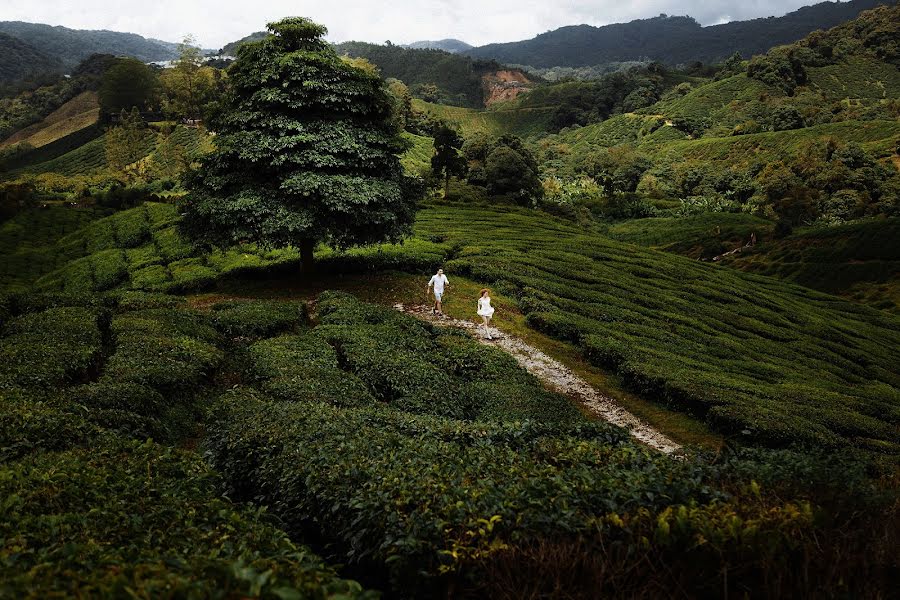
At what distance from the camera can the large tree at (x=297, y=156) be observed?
24.3 meters

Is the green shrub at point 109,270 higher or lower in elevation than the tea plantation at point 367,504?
lower

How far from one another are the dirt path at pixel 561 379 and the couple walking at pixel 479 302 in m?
0.38

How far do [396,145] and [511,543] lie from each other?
938 inches

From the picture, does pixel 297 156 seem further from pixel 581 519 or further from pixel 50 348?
pixel 581 519

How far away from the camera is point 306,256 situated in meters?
28.4

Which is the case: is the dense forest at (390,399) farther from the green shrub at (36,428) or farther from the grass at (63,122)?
the grass at (63,122)

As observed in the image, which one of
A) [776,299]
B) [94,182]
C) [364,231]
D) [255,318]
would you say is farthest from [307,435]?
[94,182]

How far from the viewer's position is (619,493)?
6.34 metres

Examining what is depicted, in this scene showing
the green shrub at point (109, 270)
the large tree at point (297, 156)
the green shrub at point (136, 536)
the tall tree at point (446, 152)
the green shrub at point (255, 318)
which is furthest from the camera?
the tall tree at point (446, 152)

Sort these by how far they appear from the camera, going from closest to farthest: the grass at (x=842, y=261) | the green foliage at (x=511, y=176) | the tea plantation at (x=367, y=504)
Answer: the tea plantation at (x=367, y=504)
the grass at (x=842, y=261)
the green foliage at (x=511, y=176)

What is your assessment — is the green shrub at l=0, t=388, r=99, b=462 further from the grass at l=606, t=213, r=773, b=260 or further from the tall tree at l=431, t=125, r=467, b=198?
the grass at l=606, t=213, r=773, b=260

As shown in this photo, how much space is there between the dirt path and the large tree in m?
5.41

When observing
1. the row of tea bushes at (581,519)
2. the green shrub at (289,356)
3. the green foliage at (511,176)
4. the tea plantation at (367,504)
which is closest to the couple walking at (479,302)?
the green shrub at (289,356)

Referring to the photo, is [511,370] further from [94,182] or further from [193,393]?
[94,182]
